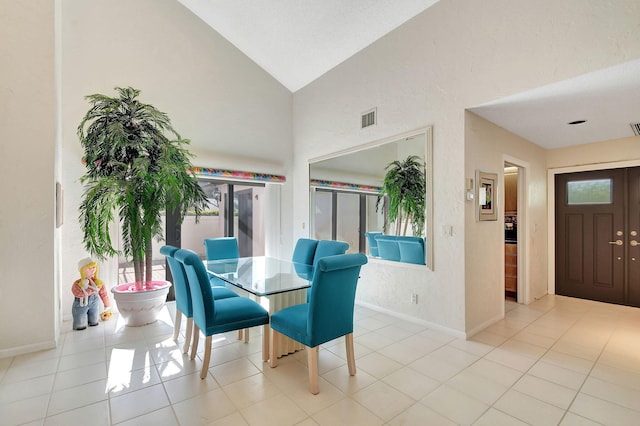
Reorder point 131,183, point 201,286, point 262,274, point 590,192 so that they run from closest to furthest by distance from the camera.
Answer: point 201,286, point 262,274, point 131,183, point 590,192

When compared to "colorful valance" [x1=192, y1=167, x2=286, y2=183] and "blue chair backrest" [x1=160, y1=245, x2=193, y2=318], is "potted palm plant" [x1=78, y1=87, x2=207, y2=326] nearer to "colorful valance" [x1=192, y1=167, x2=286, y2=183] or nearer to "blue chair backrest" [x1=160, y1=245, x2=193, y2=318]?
"colorful valance" [x1=192, y1=167, x2=286, y2=183]

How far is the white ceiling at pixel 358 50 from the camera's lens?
263 centimetres

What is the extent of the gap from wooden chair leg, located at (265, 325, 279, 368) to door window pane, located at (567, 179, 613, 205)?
4.85m

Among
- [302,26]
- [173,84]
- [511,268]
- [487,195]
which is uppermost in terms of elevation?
[302,26]

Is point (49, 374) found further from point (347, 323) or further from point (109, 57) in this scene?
point (109, 57)

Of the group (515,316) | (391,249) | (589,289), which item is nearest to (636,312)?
(589,289)

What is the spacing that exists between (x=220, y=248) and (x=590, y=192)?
5.40 m

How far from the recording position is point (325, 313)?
2150 mm

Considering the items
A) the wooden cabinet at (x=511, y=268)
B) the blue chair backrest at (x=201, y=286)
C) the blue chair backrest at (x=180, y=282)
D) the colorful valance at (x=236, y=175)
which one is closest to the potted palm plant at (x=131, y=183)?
the colorful valance at (x=236, y=175)

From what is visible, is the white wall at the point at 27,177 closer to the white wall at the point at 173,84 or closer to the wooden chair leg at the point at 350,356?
the white wall at the point at 173,84

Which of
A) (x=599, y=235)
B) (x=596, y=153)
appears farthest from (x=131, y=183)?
(x=599, y=235)

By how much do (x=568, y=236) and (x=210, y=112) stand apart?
5.85 meters

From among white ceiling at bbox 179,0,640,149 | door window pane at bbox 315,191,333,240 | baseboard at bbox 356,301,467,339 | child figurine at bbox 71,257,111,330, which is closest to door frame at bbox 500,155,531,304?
white ceiling at bbox 179,0,640,149

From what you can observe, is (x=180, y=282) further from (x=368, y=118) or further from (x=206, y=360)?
(x=368, y=118)
